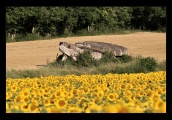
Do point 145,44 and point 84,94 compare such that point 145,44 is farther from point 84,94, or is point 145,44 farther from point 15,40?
point 84,94

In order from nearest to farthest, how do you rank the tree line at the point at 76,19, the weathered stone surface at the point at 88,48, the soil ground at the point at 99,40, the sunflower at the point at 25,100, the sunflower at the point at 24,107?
1. the sunflower at the point at 24,107
2. the sunflower at the point at 25,100
3. the weathered stone surface at the point at 88,48
4. the soil ground at the point at 99,40
5. the tree line at the point at 76,19

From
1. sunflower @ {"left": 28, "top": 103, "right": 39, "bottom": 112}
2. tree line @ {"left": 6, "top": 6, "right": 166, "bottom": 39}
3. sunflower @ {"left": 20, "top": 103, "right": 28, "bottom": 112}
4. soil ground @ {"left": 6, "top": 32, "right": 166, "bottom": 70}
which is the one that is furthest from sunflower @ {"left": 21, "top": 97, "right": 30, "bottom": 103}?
tree line @ {"left": 6, "top": 6, "right": 166, "bottom": 39}

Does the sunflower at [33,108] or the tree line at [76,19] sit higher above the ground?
the tree line at [76,19]

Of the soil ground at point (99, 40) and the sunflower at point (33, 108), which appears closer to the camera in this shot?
the sunflower at point (33, 108)

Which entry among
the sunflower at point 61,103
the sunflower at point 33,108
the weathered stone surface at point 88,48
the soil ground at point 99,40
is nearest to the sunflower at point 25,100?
the sunflower at point 33,108

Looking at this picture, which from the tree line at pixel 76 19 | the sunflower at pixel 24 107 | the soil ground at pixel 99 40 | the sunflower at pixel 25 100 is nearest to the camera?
the sunflower at pixel 24 107

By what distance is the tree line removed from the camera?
149ft

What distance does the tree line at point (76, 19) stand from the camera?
45531 millimetres

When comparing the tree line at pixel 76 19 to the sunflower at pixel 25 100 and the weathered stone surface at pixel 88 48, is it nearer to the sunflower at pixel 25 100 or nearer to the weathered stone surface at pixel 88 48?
the weathered stone surface at pixel 88 48

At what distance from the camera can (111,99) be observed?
556 centimetres

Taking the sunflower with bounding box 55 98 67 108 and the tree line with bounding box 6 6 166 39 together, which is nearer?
the sunflower with bounding box 55 98 67 108

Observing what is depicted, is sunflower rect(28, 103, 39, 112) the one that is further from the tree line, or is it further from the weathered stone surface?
the tree line
